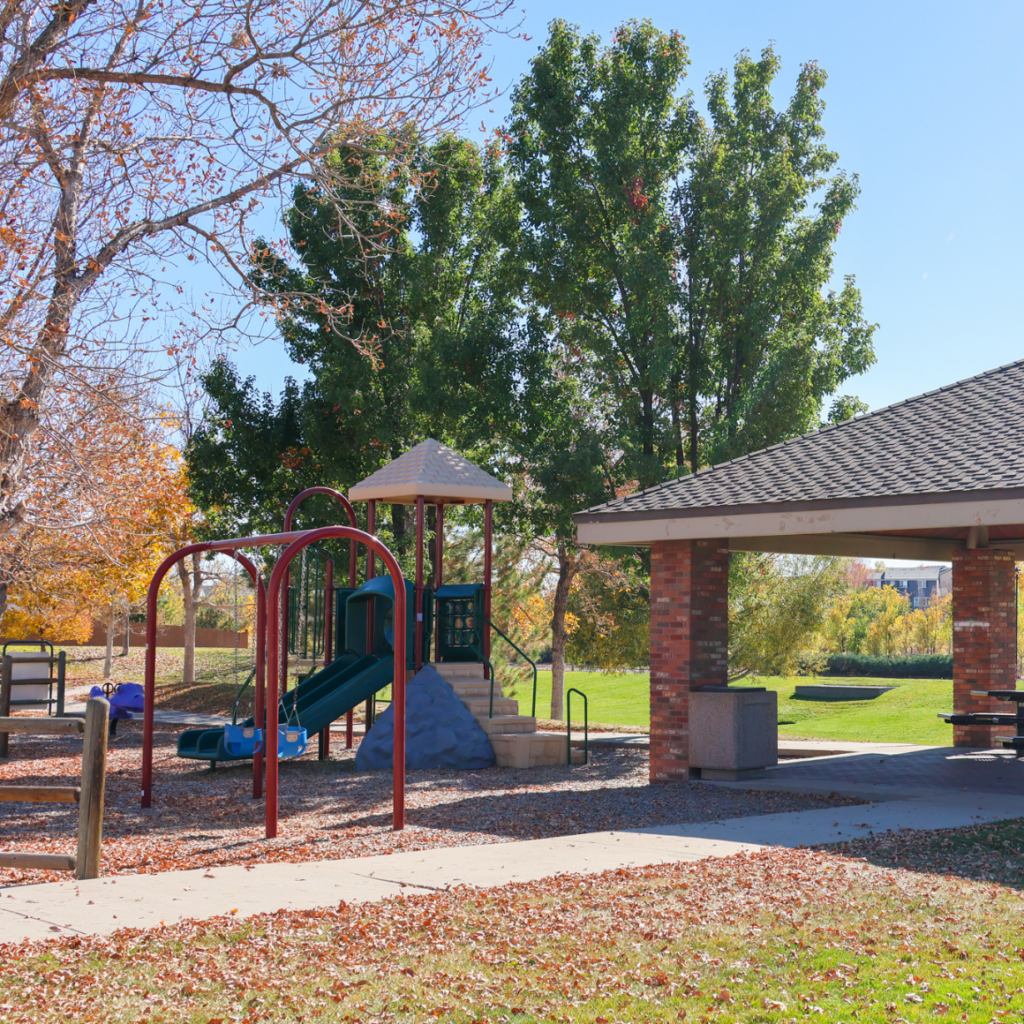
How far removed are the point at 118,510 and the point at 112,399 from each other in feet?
18.2

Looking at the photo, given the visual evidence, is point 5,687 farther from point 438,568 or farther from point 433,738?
point 438,568

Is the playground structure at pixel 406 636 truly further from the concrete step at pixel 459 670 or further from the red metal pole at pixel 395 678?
the red metal pole at pixel 395 678

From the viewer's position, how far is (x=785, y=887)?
677 cm

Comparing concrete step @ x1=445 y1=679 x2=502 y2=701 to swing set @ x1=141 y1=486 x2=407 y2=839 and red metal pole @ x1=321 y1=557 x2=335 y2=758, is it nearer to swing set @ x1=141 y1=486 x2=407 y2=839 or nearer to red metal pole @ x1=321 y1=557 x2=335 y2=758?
red metal pole @ x1=321 y1=557 x2=335 y2=758

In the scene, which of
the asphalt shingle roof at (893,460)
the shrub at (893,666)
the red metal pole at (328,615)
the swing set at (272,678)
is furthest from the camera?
the shrub at (893,666)

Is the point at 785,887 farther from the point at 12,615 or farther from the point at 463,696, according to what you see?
the point at 12,615

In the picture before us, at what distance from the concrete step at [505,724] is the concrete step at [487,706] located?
0.24ft

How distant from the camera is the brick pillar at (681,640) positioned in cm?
1267

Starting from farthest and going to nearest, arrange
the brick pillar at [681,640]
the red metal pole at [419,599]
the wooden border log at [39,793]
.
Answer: the red metal pole at [419,599]
the brick pillar at [681,640]
the wooden border log at [39,793]

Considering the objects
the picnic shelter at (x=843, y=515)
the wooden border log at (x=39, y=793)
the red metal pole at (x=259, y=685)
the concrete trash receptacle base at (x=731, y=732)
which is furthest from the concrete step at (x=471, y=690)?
the wooden border log at (x=39, y=793)

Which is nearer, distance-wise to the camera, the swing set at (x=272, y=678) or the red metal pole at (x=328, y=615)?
the swing set at (x=272, y=678)

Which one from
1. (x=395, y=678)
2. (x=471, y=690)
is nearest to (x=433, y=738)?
(x=471, y=690)

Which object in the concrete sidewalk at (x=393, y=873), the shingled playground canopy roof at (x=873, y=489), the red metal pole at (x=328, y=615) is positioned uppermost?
the shingled playground canopy roof at (x=873, y=489)

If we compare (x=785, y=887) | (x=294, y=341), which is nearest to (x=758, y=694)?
(x=785, y=887)
